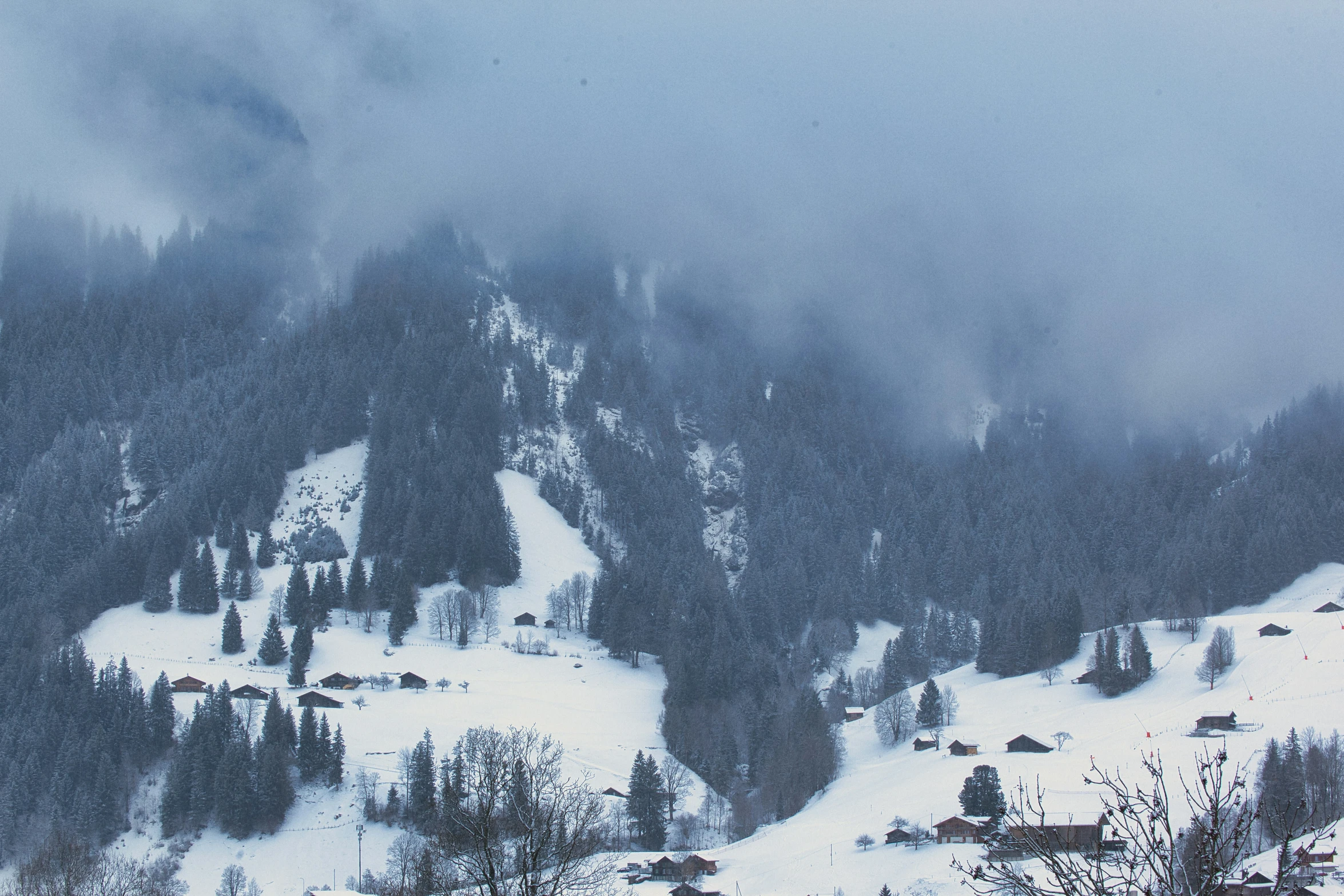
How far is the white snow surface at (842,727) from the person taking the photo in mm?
72000

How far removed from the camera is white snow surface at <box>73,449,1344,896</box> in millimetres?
72000

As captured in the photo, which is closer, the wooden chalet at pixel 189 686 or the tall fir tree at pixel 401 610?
the wooden chalet at pixel 189 686

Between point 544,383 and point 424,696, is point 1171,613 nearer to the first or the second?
point 424,696

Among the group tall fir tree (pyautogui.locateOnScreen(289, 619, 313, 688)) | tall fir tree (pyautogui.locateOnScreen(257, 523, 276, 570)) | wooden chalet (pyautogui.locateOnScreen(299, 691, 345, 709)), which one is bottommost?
wooden chalet (pyautogui.locateOnScreen(299, 691, 345, 709))

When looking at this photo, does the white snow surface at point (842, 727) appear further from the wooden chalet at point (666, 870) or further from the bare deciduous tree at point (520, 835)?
the bare deciduous tree at point (520, 835)

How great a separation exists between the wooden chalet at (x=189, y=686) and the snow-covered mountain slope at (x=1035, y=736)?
49512 mm

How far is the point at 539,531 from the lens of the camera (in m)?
153

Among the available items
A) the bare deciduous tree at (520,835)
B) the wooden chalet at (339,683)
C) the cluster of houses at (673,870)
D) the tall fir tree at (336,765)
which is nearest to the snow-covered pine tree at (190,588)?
the wooden chalet at (339,683)

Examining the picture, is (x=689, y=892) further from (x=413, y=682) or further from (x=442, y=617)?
(x=442, y=617)

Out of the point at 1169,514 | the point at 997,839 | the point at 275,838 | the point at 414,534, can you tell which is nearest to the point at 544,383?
the point at 414,534

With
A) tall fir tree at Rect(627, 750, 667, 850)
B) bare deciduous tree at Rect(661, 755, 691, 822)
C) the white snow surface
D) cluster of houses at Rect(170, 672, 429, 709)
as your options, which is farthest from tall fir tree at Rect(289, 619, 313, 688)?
tall fir tree at Rect(627, 750, 667, 850)

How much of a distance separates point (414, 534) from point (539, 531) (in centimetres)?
2066

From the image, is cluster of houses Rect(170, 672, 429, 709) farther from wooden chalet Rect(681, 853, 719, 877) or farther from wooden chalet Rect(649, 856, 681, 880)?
wooden chalet Rect(681, 853, 719, 877)

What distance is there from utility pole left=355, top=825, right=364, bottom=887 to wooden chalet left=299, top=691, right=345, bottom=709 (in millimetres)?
18618
